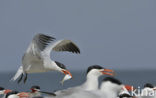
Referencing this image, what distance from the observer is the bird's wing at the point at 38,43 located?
13984 mm

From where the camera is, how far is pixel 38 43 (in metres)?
14.0

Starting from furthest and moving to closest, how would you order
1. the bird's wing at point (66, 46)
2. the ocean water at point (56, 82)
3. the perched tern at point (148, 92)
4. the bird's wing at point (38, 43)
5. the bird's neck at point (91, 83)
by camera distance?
the ocean water at point (56, 82)
the bird's wing at point (66, 46)
the bird's wing at point (38, 43)
the perched tern at point (148, 92)
the bird's neck at point (91, 83)

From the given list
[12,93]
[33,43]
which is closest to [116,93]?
[12,93]

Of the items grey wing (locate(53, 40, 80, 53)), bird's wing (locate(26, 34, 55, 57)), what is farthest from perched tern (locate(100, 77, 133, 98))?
grey wing (locate(53, 40, 80, 53))

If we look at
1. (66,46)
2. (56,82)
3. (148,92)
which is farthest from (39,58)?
(56,82)

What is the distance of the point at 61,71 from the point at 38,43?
101 cm

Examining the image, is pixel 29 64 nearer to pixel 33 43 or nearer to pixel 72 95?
pixel 33 43

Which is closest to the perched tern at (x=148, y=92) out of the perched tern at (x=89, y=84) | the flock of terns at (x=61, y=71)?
the flock of terns at (x=61, y=71)

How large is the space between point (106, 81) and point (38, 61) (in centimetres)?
435

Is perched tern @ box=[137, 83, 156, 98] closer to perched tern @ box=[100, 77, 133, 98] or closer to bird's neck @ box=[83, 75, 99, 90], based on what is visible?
bird's neck @ box=[83, 75, 99, 90]

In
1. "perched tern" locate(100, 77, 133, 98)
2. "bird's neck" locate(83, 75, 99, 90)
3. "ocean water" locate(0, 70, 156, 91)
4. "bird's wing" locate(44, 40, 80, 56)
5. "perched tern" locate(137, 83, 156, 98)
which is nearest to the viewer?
"perched tern" locate(100, 77, 133, 98)

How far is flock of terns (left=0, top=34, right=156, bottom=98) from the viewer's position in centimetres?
1016

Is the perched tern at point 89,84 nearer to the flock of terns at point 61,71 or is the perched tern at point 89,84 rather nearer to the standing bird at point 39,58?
the flock of terns at point 61,71

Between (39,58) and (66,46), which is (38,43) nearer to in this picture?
(39,58)
